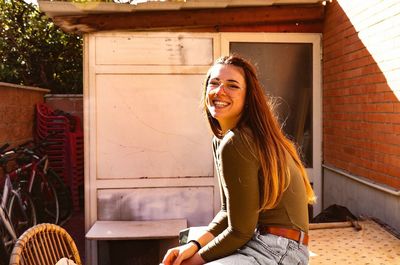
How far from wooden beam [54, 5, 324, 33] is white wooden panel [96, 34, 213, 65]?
0.15 metres

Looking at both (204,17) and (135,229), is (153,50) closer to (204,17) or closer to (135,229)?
(204,17)

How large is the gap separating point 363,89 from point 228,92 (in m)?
3.07

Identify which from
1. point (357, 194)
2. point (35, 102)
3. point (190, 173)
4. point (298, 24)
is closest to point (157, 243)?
point (190, 173)

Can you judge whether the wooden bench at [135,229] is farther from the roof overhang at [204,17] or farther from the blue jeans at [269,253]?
the blue jeans at [269,253]

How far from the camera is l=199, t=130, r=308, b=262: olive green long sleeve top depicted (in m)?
2.03

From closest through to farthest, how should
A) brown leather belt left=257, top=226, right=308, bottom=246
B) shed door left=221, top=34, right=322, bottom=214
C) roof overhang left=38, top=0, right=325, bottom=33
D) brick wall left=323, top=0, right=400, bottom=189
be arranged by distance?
brown leather belt left=257, top=226, right=308, bottom=246, brick wall left=323, top=0, right=400, bottom=189, roof overhang left=38, top=0, right=325, bottom=33, shed door left=221, top=34, right=322, bottom=214

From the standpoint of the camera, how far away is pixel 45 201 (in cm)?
786

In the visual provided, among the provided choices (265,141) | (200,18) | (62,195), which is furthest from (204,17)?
(62,195)

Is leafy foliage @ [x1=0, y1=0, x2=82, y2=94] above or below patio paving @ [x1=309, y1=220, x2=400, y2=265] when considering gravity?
above

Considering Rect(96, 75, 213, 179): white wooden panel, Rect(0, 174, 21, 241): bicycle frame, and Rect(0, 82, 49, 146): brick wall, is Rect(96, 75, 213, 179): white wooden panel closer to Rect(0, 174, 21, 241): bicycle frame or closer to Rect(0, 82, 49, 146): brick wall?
Rect(0, 174, 21, 241): bicycle frame

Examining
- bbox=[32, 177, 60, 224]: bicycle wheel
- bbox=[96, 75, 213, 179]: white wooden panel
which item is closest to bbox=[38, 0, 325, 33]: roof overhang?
bbox=[96, 75, 213, 179]: white wooden panel

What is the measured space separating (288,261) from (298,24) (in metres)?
4.35

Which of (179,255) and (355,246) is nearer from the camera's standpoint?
(179,255)

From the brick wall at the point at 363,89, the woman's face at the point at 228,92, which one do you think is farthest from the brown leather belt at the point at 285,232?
the brick wall at the point at 363,89
